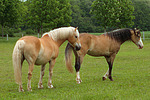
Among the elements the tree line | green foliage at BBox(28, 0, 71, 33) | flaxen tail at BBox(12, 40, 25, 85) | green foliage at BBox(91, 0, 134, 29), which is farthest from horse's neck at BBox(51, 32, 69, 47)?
green foliage at BBox(28, 0, 71, 33)

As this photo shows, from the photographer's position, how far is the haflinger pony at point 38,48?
6.37m

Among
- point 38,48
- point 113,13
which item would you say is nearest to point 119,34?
point 38,48

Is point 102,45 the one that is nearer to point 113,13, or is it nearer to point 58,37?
point 58,37

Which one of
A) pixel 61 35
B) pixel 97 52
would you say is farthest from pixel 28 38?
pixel 97 52

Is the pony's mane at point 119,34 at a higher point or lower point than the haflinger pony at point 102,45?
higher

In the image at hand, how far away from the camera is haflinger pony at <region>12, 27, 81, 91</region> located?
20.9 ft

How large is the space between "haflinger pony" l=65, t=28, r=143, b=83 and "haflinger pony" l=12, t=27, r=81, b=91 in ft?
3.26

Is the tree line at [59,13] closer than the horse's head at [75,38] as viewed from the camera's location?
No

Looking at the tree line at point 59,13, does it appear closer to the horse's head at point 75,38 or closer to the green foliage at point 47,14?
the green foliage at point 47,14

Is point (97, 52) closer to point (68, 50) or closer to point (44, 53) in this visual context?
point (68, 50)

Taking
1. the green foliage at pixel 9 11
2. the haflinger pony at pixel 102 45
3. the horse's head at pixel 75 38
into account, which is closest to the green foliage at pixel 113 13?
the green foliage at pixel 9 11

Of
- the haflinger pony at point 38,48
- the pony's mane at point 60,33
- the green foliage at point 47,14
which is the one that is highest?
the green foliage at point 47,14

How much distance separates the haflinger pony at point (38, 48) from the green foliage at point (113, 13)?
108ft

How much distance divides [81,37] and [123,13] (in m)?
34.4
